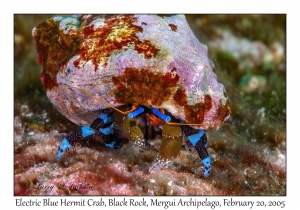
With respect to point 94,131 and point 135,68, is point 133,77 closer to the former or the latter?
point 135,68

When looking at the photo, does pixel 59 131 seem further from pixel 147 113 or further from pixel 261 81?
pixel 261 81

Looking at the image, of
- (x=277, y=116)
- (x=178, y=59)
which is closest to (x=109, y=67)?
(x=178, y=59)

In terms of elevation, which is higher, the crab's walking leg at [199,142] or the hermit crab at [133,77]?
the hermit crab at [133,77]

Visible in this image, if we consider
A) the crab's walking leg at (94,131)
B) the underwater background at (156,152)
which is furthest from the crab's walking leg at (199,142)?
the crab's walking leg at (94,131)

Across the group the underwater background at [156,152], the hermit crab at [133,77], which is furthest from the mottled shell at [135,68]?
the underwater background at [156,152]

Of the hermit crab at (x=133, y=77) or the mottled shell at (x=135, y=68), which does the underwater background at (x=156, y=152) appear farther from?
the mottled shell at (x=135, y=68)

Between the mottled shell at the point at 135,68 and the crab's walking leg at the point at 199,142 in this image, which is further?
the crab's walking leg at the point at 199,142
